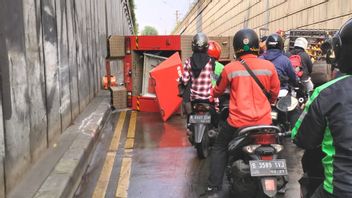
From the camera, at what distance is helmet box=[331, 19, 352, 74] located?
2680 millimetres

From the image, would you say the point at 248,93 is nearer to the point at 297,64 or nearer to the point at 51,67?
the point at 51,67

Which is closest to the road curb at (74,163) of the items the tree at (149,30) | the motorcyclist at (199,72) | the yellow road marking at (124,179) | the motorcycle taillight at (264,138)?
the yellow road marking at (124,179)

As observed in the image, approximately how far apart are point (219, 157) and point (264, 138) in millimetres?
803

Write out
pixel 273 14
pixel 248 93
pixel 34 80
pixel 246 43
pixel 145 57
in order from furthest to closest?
pixel 273 14, pixel 145 57, pixel 34 80, pixel 246 43, pixel 248 93

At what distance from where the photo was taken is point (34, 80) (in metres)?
6.02

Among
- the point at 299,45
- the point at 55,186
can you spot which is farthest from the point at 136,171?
the point at 299,45

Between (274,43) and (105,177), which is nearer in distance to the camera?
(105,177)

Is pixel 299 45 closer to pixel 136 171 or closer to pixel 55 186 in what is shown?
pixel 136 171

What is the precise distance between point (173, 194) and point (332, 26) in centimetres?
1265

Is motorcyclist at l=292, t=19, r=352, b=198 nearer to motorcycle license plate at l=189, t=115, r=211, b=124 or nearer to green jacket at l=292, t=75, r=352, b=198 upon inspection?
green jacket at l=292, t=75, r=352, b=198

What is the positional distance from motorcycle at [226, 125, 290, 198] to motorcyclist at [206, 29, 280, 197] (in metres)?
0.20

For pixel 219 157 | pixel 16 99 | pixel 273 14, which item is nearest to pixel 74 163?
pixel 16 99

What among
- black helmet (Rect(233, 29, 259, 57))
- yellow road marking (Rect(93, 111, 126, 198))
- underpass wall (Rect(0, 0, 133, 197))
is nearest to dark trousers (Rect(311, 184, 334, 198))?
black helmet (Rect(233, 29, 259, 57))

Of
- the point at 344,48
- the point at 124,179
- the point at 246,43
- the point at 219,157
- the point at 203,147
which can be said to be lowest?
the point at 124,179
